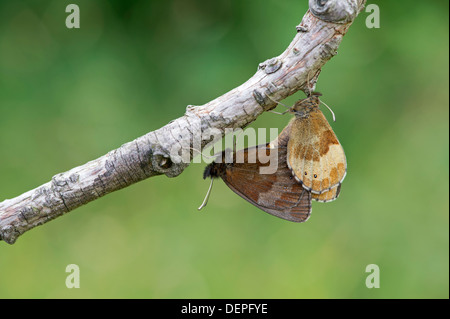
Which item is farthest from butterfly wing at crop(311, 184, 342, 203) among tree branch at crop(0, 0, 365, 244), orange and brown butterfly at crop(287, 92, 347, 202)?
tree branch at crop(0, 0, 365, 244)

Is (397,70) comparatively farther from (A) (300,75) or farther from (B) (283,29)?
(A) (300,75)

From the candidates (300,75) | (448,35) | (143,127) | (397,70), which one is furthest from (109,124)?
(448,35)

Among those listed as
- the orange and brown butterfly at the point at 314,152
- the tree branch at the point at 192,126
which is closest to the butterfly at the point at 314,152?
the orange and brown butterfly at the point at 314,152

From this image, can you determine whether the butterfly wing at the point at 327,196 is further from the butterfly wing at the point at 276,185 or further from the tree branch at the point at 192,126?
the tree branch at the point at 192,126

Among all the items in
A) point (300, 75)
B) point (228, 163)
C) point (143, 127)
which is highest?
point (143, 127)

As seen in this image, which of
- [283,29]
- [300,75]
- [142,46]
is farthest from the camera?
[142,46]

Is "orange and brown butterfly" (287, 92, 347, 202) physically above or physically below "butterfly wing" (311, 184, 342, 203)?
above

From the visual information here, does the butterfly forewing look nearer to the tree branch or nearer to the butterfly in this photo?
the butterfly
